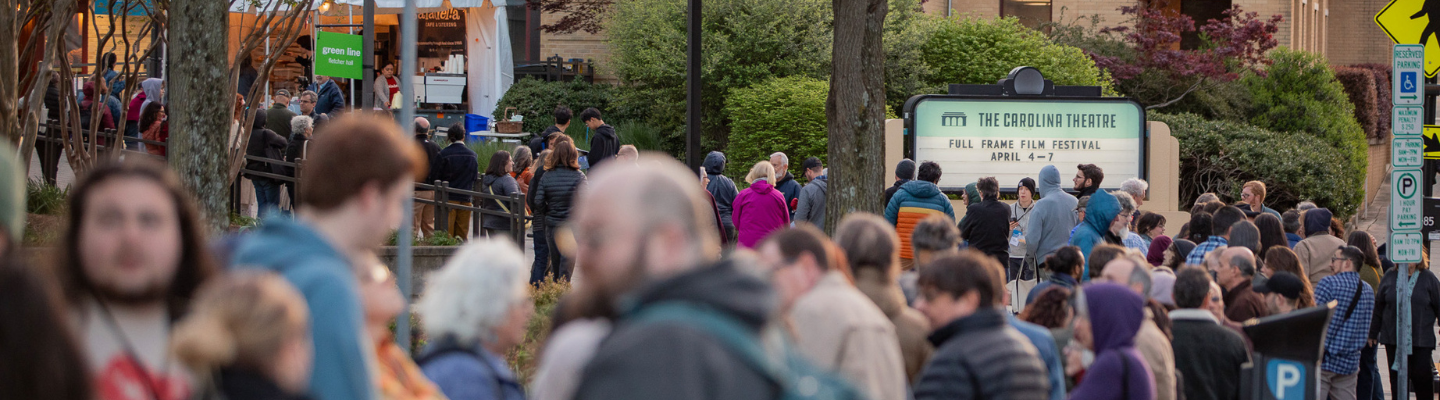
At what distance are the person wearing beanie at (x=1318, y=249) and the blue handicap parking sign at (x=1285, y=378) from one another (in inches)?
139

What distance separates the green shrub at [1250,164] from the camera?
23406mm

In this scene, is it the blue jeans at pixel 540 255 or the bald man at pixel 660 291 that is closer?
the bald man at pixel 660 291

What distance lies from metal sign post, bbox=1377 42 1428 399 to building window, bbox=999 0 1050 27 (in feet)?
75.0

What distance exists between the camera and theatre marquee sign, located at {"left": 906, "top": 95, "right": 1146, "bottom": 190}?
49.2 feet

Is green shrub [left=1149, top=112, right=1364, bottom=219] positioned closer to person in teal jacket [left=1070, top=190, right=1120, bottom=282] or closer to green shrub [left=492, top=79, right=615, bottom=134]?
green shrub [left=492, top=79, right=615, bottom=134]

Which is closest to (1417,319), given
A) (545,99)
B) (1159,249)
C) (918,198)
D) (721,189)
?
(1159,249)

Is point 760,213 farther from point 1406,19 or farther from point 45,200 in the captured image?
A: point 45,200

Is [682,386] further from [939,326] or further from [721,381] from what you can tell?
[939,326]

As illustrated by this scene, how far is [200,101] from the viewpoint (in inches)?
344

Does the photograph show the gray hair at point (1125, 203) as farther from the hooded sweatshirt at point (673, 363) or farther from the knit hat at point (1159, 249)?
the hooded sweatshirt at point (673, 363)

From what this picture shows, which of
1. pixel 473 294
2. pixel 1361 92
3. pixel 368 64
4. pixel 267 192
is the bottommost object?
pixel 473 294

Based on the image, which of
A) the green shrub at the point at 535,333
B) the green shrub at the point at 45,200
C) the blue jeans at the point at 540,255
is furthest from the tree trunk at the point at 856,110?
the green shrub at the point at 45,200

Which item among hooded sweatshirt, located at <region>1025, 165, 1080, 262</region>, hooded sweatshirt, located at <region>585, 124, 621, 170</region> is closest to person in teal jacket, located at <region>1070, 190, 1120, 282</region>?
hooded sweatshirt, located at <region>1025, 165, 1080, 262</region>

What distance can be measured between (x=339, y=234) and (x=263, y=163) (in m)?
11.7
